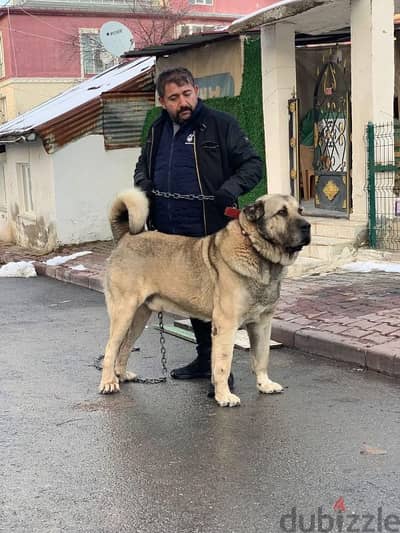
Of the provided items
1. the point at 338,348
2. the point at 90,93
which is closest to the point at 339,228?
the point at 338,348

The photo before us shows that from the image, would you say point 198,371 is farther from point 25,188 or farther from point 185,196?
point 25,188

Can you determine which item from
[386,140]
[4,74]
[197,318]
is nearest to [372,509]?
[197,318]

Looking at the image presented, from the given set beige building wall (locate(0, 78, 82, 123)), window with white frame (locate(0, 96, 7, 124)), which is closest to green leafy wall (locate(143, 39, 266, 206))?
beige building wall (locate(0, 78, 82, 123))

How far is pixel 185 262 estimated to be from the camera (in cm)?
540

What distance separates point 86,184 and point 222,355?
11.3m

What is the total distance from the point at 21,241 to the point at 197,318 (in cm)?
1290

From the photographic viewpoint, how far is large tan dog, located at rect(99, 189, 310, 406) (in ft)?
16.3

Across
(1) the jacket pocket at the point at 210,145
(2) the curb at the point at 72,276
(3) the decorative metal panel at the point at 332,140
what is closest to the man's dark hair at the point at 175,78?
(1) the jacket pocket at the point at 210,145

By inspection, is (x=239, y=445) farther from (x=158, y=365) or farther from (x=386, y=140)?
(x=386, y=140)

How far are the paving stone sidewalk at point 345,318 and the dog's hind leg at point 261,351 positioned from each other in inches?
38.0

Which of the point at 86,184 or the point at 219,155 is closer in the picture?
the point at 219,155

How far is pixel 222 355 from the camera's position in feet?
16.9

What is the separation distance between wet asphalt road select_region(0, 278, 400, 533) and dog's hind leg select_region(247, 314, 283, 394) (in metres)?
0.09

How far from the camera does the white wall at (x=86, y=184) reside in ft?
51.2
